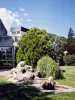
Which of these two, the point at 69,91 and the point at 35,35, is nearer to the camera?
the point at 69,91

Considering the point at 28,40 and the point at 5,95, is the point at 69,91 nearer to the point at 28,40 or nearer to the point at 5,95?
the point at 5,95

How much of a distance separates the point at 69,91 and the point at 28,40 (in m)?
11.5

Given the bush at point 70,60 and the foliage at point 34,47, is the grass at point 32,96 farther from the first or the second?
the bush at point 70,60

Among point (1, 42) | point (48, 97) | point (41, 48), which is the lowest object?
point (48, 97)

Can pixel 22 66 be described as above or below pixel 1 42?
below

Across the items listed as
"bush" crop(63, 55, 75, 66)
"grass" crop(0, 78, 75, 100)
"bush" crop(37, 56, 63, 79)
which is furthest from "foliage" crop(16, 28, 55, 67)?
"bush" crop(63, 55, 75, 66)

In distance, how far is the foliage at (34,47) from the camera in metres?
22.3

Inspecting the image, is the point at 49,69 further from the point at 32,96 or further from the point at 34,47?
the point at 32,96

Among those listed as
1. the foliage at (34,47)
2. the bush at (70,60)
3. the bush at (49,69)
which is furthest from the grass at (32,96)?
the bush at (70,60)

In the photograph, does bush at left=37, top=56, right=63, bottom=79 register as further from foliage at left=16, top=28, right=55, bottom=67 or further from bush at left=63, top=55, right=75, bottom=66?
bush at left=63, top=55, right=75, bottom=66

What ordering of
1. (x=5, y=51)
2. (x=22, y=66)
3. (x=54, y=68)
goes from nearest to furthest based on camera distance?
(x=54, y=68) < (x=22, y=66) < (x=5, y=51)

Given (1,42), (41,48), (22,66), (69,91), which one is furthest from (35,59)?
(1,42)

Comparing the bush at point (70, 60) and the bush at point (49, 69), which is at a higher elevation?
the bush at point (70, 60)

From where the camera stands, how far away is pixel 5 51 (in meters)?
33.1
